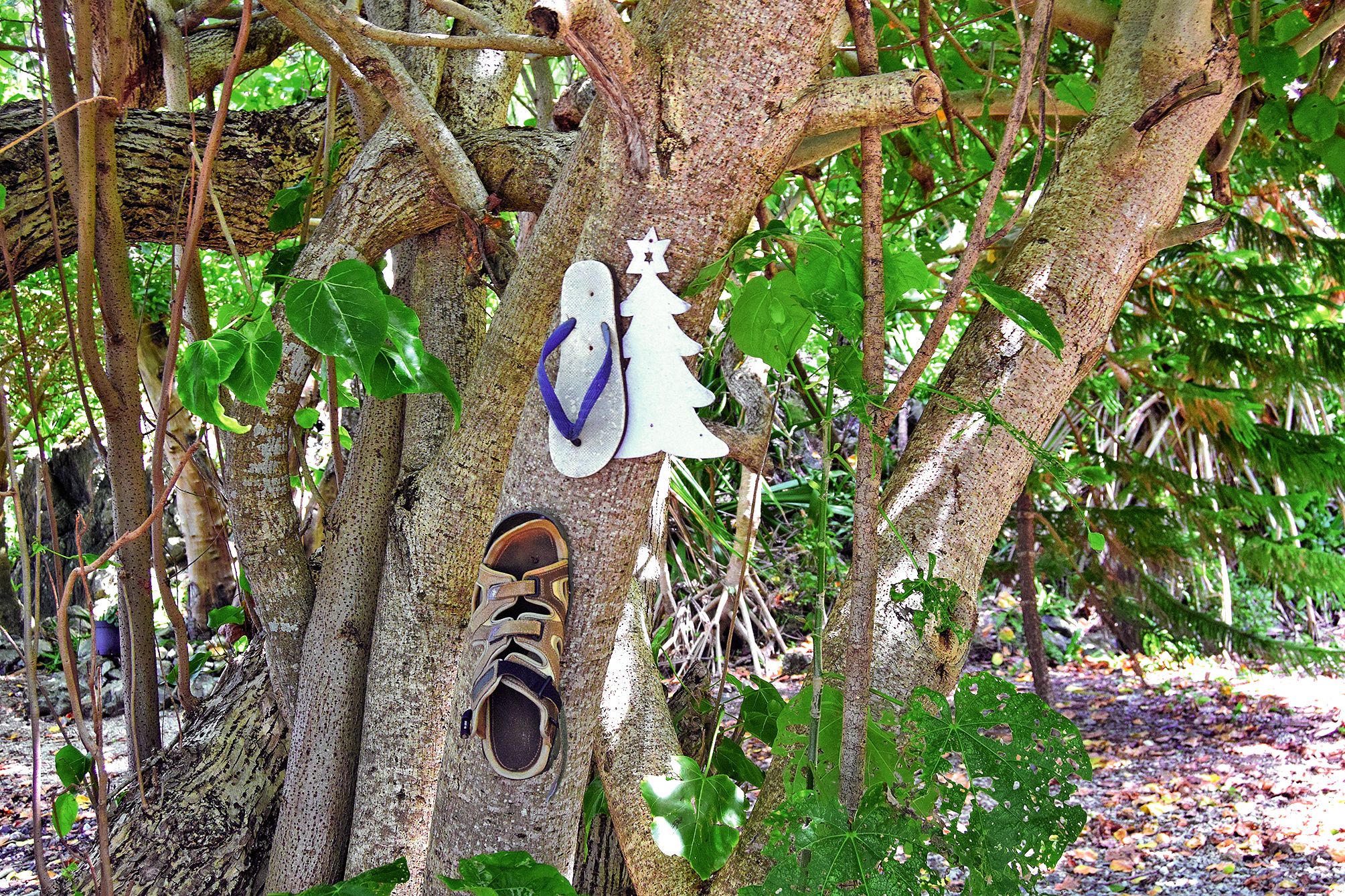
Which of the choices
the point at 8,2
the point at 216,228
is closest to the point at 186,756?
the point at 216,228

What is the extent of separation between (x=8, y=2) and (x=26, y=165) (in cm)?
379

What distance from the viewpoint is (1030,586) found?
12.7ft

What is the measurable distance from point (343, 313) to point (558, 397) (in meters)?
0.37

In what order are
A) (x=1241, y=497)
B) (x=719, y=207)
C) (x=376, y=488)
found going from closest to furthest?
(x=719, y=207), (x=376, y=488), (x=1241, y=497)

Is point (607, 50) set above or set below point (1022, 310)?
above

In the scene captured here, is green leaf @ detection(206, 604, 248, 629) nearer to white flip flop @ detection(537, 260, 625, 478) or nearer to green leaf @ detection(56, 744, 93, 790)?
green leaf @ detection(56, 744, 93, 790)

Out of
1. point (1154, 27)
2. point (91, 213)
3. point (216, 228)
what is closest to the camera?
point (91, 213)

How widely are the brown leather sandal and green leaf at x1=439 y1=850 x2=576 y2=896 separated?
148mm

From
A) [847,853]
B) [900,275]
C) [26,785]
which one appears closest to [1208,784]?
[847,853]

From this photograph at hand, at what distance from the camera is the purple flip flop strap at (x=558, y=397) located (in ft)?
3.76

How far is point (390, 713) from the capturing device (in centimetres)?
182

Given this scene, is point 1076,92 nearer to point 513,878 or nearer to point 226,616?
point 513,878

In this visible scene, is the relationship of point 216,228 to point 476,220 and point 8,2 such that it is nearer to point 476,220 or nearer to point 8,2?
point 476,220

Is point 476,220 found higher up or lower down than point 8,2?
lower down
